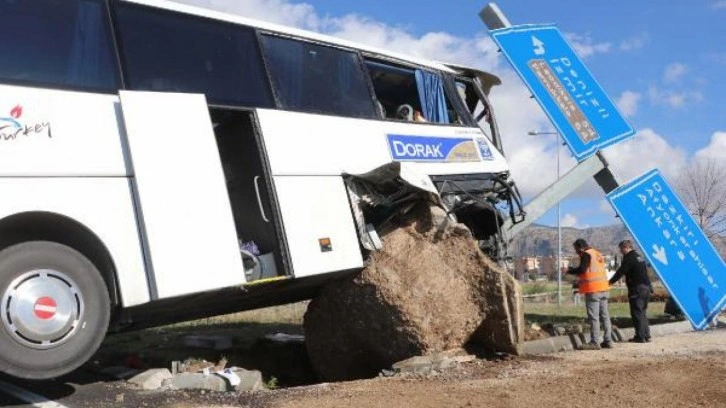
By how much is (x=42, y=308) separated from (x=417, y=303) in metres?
3.86

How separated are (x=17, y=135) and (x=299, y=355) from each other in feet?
19.4

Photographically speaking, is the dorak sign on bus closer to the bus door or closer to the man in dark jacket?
the bus door

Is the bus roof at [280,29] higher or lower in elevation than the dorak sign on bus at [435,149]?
higher

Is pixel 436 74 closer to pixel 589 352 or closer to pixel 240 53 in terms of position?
pixel 240 53

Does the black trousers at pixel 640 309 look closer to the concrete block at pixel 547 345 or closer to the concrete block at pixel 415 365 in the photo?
the concrete block at pixel 547 345

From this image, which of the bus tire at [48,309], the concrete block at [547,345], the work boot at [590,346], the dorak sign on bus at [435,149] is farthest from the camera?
the work boot at [590,346]

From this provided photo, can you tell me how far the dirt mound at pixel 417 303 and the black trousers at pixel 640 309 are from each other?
3.24 m

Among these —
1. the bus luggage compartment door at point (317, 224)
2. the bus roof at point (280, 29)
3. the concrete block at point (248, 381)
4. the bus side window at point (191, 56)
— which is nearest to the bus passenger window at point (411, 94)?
the bus roof at point (280, 29)

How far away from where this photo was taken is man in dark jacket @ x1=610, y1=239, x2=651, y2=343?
1034 cm

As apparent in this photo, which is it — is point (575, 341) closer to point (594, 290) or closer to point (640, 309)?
point (594, 290)

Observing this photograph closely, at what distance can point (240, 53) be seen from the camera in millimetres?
6602

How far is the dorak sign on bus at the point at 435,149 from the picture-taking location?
7.97 meters

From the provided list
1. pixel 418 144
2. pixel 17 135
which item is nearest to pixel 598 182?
pixel 418 144

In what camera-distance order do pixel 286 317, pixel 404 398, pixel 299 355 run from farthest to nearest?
1. pixel 286 317
2. pixel 299 355
3. pixel 404 398
